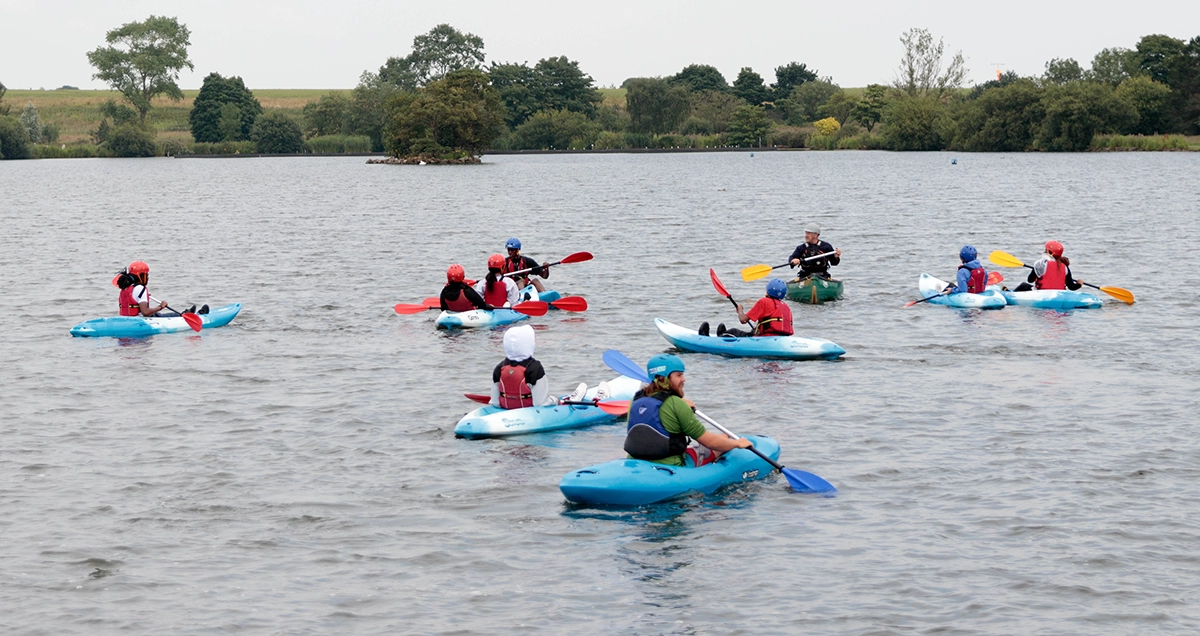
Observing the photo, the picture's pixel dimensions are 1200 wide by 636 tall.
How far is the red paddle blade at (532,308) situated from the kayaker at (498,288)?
0.97 feet

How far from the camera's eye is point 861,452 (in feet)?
53.1

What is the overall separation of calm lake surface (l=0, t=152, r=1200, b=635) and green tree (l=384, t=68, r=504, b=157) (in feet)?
273

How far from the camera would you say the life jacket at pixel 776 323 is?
72.1ft

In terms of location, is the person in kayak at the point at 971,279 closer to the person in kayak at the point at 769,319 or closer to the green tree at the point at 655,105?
the person in kayak at the point at 769,319

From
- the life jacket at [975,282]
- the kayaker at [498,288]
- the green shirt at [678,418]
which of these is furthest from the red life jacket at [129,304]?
the life jacket at [975,282]

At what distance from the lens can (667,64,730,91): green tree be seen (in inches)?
7205

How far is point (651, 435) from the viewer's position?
1373cm

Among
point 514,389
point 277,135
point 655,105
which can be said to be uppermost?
point 655,105

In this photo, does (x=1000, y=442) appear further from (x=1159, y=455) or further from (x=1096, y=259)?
(x=1096, y=259)

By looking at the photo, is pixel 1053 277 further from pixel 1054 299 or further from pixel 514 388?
pixel 514 388

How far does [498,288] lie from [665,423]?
12510mm

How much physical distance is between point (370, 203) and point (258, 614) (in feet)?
204

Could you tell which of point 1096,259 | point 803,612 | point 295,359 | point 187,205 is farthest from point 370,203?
point 803,612

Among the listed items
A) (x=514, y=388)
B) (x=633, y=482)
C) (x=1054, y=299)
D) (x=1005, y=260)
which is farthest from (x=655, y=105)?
(x=633, y=482)
